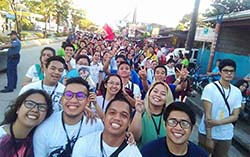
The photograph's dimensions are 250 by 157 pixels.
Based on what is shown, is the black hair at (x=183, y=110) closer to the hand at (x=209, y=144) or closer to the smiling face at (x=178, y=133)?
the smiling face at (x=178, y=133)

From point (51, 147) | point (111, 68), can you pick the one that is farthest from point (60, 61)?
point (111, 68)

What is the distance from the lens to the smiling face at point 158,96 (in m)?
3.35

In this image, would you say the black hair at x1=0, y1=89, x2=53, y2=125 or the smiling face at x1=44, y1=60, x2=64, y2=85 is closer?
the black hair at x1=0, y1=89, x2=53, y2=125

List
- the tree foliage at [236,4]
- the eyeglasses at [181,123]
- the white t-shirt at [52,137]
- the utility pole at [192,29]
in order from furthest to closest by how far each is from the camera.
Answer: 1. the tree foliage at [236,4]
2. the utility pole at [192,29]
3. the white t-shirt at [52,137]
4. the eyeglasses at [181,123]

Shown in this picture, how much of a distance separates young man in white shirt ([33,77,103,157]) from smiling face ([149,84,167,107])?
723 millimetres

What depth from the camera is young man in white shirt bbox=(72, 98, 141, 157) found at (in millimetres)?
2438

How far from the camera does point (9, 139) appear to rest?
2.61 meters

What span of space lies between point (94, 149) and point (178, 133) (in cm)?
71

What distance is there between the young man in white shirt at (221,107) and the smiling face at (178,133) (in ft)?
4.28

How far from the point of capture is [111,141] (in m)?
2.50

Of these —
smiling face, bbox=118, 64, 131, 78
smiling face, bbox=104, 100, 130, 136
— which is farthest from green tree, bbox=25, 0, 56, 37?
smiling face, bbox=104, 100, 130, 136

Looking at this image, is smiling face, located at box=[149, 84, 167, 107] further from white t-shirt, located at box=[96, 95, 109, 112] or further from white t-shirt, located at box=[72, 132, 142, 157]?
white t-shirt, located at box=[72, 132, 142, 157]

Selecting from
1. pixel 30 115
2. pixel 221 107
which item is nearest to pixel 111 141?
pixel 30 115

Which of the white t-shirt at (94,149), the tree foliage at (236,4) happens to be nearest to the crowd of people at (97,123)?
the white t-shirt at (94,149)
